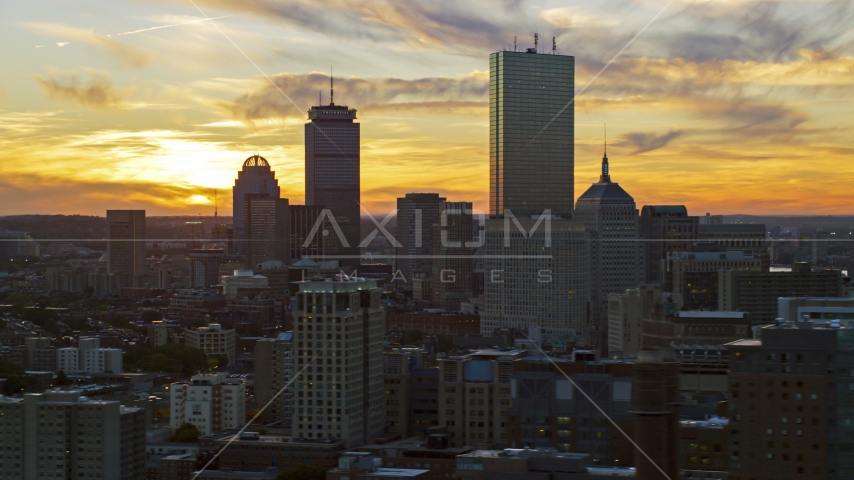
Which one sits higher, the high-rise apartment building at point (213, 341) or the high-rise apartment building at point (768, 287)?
the high-rise apartment building at point (768, 287)

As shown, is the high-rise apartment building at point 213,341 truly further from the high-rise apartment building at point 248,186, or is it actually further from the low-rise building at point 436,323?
the high-rise apartment building at point 248,186

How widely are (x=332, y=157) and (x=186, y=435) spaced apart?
74.8 meters

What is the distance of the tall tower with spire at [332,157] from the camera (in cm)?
10531

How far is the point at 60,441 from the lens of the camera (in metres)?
28.4

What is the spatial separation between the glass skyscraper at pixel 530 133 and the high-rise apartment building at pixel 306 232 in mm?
18625

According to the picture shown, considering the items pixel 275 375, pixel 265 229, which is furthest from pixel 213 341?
pixel 265 229

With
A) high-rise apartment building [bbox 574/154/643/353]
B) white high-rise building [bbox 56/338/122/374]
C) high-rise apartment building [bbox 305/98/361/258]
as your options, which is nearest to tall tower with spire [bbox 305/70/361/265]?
high-rise apartment building [bbox 305/98/361/258]

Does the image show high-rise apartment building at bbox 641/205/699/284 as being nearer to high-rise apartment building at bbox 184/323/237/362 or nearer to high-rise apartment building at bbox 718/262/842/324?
high-rise apartment building at bbox 718/262/842/324

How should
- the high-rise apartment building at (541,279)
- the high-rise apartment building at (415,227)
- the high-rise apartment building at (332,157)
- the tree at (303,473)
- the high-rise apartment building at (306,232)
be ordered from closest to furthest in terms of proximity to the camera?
the tree at (303,473)
the high-rise apartment building at (541,279)
the high-rise apartment building at (415,227)
the high-rise apartment building at (306,232)
the high-rise apartment building at (332,157)

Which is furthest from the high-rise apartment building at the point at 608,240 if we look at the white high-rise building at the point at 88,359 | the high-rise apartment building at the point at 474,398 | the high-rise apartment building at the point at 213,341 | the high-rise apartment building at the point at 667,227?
the high-rise apartment building at the point at 474,398

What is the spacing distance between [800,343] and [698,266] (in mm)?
28496

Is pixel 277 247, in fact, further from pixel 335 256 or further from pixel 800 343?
pixel 800 343

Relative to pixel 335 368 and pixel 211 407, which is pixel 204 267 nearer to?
pixel 211 407

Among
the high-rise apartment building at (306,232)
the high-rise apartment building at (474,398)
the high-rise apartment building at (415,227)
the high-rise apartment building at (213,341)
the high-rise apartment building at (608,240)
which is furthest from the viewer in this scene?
the high-rise apartment building at (306,232)
